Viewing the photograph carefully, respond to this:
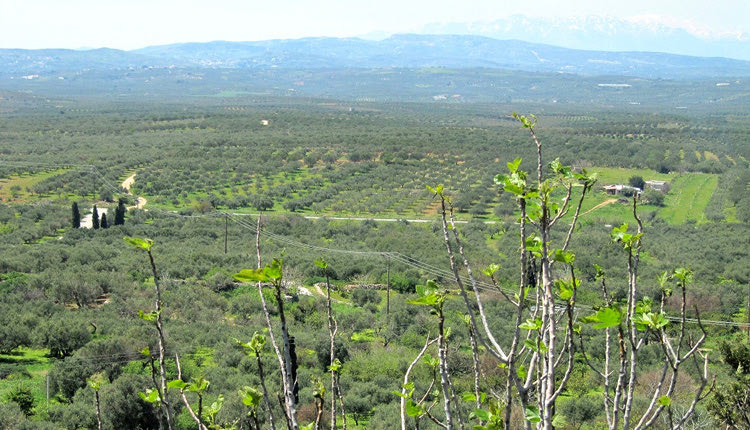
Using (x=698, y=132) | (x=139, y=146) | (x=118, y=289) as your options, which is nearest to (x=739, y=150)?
(x=698, y=132)

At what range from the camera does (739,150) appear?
80.5 m

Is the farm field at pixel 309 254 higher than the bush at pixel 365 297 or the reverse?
higher

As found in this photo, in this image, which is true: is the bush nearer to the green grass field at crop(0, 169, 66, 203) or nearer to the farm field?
the farm field

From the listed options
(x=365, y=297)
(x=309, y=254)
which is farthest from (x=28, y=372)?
(x=309, y=254)

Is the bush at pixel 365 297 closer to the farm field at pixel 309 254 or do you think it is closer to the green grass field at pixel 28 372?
the farm field at pixel 309 254

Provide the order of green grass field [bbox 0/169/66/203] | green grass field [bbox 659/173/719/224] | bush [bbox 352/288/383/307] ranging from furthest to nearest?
green grass field [bbox 659/173/719/224] < green grass field [bbox 0/169/66/203] < bush [bbox 352/288/383/307]

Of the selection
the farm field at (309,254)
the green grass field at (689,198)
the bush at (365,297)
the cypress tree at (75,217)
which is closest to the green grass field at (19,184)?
the farm field at (309,254)

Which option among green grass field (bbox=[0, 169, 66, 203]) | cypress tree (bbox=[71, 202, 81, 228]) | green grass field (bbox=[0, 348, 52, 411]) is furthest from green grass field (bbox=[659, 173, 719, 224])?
green grass field (bbox=[0, 169, 66, 203])

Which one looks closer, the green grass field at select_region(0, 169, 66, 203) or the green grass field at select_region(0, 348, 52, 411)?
the green grass field at select_region(0, 348, 52, 411)

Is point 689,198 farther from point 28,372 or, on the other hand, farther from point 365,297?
point 28,372

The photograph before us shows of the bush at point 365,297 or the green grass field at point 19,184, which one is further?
the green grass field at point 19,184

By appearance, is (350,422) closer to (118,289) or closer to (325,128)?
(118,289)

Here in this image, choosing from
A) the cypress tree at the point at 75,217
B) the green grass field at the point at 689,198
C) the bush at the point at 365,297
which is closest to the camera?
the bush at the point at 365,297

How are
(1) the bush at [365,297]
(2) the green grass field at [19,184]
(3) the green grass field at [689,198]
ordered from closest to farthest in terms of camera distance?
1. (1) the bush at [365,297]
2. (2) the green grass field at [19,184]
3. (3) the green grass field at [689,198]
